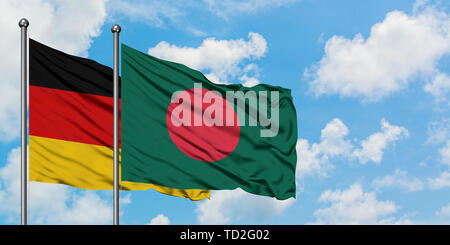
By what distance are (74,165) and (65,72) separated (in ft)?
6.34

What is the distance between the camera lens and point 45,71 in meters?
13.4

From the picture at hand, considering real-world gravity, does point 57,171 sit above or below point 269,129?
below

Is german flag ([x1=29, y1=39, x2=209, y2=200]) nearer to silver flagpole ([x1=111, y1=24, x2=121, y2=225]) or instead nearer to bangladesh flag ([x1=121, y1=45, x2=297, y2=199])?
bangladesh flag ([x1=121, y1=45, x2=297, y2=199])

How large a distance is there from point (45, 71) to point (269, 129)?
5199 mm

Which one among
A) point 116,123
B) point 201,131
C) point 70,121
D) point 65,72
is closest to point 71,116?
point 70,121

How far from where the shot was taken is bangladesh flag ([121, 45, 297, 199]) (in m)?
13.5

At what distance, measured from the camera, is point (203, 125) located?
567 inches

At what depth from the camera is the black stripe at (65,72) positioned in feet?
43.9

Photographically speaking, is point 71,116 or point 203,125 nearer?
point 71,116

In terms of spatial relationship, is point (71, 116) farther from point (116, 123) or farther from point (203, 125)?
point (203, 125)

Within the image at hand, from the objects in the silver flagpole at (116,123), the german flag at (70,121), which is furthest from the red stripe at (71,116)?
the silver flagpole at (116,123)
